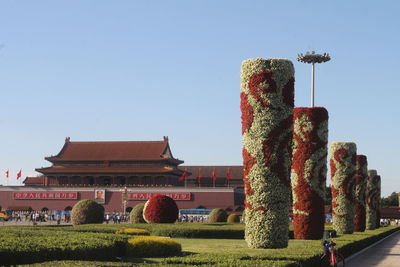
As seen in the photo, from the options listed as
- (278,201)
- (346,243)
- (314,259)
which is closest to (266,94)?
(278,201)

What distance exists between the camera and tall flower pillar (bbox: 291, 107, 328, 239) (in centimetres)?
2652

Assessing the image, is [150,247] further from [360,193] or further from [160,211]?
[360,193]

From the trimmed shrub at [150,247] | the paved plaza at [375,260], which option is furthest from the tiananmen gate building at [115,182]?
the trimmed shrub at [150,247]

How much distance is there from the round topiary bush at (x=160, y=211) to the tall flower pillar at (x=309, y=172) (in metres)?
14.7

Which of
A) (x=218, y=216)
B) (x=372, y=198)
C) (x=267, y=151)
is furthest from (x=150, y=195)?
(x=267, y=151)

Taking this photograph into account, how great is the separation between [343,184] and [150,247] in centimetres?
1819

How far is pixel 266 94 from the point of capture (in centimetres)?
2025

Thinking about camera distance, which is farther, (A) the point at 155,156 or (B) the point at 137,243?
(A) the point at 155,156

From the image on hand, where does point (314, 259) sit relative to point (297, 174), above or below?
below

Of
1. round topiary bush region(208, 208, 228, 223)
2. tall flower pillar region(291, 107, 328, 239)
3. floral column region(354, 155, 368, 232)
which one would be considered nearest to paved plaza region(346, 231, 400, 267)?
tall flower pillar region(291, 107, 328, 239)

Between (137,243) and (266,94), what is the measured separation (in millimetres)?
6737

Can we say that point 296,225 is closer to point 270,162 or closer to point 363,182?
point 270,162

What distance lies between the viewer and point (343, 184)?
114ft

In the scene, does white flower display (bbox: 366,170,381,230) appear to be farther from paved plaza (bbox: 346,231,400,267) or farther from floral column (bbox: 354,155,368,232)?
paved plaza (bbox: 346,231,400,267)
